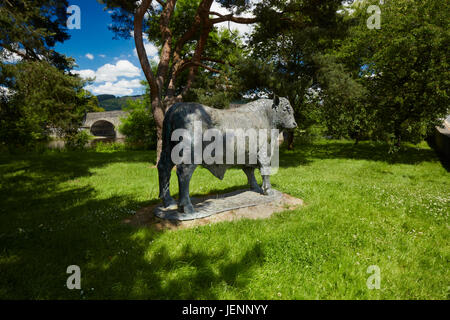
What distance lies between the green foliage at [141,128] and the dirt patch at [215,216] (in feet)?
71.3

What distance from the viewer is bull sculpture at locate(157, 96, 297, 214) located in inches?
175

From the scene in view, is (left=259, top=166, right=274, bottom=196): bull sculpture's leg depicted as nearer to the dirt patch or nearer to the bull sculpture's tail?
the dirt patch

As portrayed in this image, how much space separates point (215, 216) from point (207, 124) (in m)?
1.99

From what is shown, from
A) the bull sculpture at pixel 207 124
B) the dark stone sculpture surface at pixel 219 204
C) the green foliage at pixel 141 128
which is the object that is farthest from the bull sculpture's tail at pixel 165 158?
the green foliage at pixel 141 128

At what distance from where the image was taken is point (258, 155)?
556 centimetres

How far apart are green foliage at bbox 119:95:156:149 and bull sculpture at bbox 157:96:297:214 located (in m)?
22.0

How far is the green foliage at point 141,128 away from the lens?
26000mm

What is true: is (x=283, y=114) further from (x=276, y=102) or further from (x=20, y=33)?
(x=20, y=33)

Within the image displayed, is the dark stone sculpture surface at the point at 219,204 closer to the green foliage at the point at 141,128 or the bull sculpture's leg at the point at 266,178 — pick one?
the bull sculpture's leg at the point at 266,178

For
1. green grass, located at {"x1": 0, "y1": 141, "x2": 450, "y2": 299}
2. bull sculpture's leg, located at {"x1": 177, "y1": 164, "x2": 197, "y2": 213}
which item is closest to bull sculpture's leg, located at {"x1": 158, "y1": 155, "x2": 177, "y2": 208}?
bull sculpture's leg, located at {"x1": 177, "y1": 164, "x2": 197, "y2": 213}

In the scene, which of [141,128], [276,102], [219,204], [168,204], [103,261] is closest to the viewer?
[103,261]

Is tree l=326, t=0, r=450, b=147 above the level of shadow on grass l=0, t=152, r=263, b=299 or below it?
above

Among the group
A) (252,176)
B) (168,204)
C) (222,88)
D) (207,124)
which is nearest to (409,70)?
(222,88)

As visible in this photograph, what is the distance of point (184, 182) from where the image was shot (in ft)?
14.8
